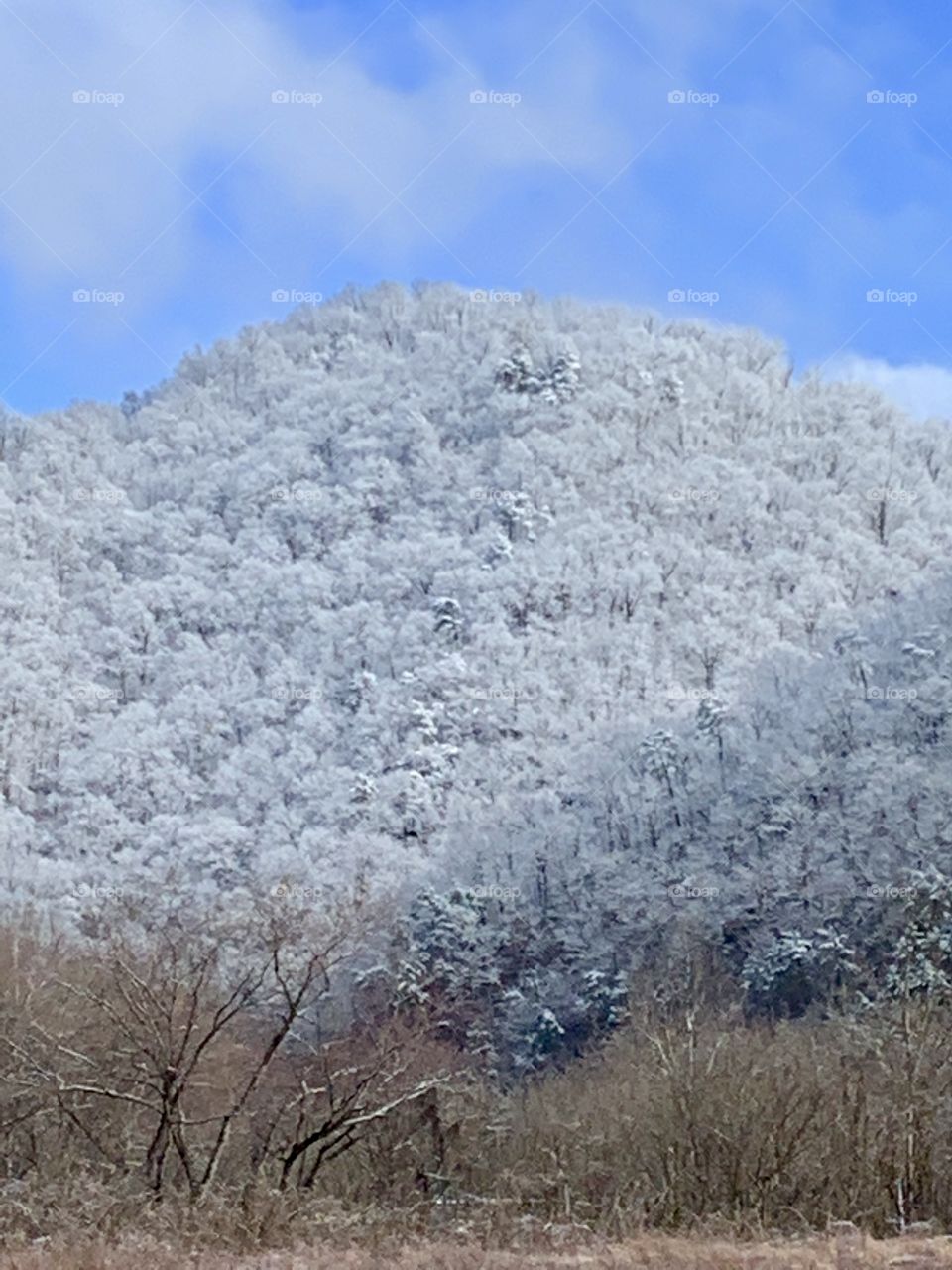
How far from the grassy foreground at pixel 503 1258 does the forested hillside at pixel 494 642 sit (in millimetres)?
35776

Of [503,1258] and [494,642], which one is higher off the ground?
[494,642]

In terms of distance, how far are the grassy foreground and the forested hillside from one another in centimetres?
3578

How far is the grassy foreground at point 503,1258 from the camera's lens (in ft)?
33.9

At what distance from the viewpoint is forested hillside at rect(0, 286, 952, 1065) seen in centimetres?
6800

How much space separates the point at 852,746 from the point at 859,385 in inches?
3029

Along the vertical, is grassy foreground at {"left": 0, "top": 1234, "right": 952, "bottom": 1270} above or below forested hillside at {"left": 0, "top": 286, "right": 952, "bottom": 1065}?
below

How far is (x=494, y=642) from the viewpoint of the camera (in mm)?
99562

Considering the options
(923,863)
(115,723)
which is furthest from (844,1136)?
(115,723)

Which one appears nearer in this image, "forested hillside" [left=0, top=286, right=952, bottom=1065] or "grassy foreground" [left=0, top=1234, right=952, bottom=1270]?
"grassy foreground" [left=0, top=1234, right=952, bottom=1270]

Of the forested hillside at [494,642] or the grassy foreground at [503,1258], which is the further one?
the forested hillside at [494,642]

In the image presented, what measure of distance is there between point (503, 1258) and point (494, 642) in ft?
290

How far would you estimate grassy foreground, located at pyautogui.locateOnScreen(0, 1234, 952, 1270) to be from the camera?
1034cm

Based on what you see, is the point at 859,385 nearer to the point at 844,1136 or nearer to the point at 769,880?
the point at 769,880

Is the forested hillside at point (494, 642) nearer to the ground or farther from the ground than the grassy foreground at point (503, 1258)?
farther from the ground
